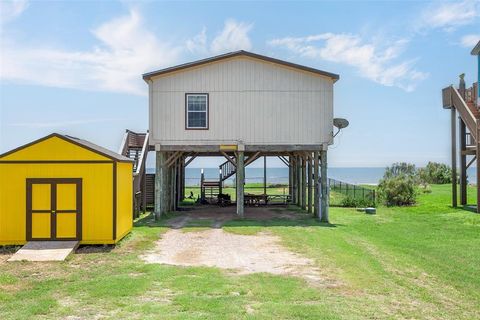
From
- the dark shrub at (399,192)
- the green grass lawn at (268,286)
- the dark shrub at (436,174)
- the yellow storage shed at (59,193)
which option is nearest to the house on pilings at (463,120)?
the dark shrub at (399,192)

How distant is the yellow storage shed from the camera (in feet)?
45.9

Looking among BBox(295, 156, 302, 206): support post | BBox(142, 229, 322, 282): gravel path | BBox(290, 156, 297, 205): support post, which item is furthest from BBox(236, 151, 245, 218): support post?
BBox(290, 156, 297, 205): support post

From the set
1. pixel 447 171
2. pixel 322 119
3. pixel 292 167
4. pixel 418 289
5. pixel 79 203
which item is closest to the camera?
pixel 418 289

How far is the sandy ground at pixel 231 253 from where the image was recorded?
36.4 feet

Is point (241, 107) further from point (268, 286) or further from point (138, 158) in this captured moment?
point (268, 286)

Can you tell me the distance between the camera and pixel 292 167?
103ft

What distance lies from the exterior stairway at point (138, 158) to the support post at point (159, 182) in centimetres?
109

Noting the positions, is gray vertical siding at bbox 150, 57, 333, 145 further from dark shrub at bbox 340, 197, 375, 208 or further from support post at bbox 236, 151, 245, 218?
dark shrub at bbox 340, 197, 375, 208

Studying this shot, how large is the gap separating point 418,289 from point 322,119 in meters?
12.4

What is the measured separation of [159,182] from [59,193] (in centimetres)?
732

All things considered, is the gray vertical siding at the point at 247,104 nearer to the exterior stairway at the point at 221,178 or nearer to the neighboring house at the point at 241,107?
the neighboring house at the point at 241,107

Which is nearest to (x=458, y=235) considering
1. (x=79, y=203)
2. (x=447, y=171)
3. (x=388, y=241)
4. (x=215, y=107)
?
(x=388, y=241)

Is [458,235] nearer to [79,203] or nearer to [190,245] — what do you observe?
[190,245]

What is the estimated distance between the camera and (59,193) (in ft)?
46.4
